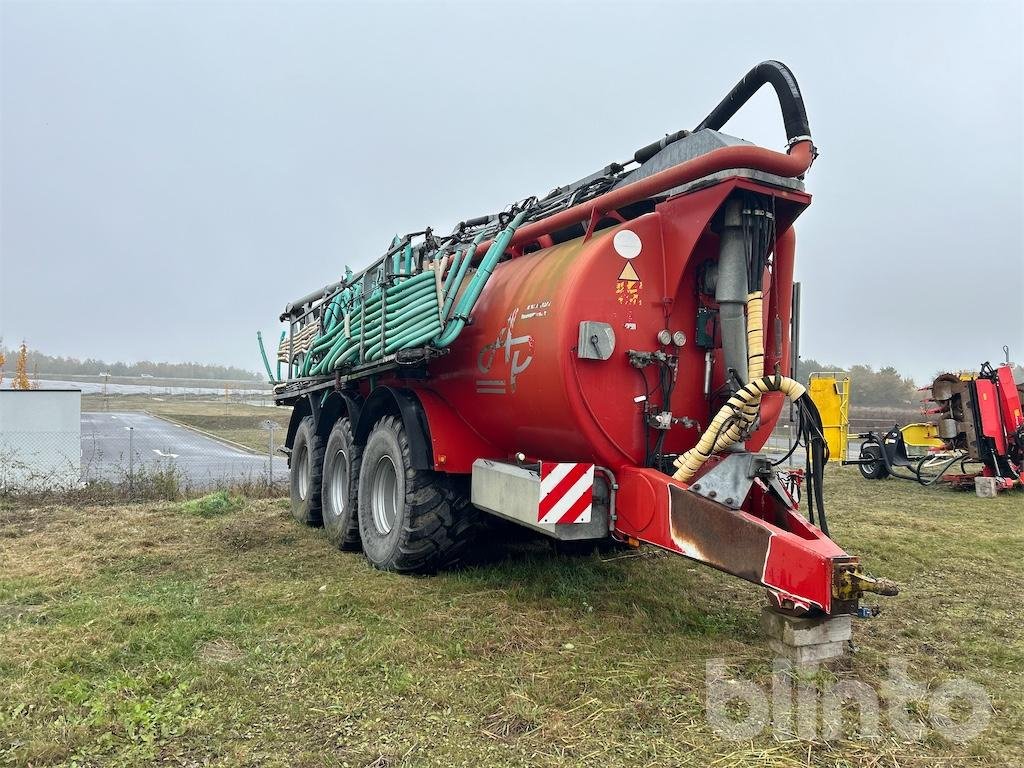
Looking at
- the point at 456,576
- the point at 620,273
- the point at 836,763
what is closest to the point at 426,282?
the point at 620,273

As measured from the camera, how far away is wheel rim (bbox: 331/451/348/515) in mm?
7096

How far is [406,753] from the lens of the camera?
9.19 ft

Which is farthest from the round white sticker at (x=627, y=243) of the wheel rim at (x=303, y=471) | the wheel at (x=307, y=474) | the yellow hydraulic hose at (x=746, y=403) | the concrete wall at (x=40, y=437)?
the concrete wall at (x=40, y=437)

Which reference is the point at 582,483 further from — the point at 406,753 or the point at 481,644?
the point at 406,753

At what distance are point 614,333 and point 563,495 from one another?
0.95 m

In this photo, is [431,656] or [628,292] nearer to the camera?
[431,656]

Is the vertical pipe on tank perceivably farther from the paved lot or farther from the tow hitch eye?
the paved lot

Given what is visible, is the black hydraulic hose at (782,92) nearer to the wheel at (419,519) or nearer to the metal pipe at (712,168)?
the metal pipe at (712,168)

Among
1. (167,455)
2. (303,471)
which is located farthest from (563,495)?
(167,455)

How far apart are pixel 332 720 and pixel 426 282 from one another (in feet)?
9.44

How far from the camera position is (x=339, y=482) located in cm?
725

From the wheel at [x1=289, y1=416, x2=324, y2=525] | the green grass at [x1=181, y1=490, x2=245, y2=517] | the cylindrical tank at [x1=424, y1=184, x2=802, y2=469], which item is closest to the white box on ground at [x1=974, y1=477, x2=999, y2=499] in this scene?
the cylindrical tank at [x1=424, y1=184, x2=802, y2=469]

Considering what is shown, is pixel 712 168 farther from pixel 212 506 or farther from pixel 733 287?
pixel 212 506

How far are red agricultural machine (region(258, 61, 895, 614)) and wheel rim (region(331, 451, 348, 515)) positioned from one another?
1772 mm
